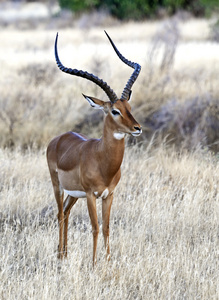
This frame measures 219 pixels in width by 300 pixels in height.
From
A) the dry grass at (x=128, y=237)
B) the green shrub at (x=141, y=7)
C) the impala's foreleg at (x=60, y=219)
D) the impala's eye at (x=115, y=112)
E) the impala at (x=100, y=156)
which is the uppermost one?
the green shrub at (x=141, y=7)

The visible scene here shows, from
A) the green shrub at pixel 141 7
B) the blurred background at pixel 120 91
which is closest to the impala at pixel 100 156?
the blurred background at pixel 120 91

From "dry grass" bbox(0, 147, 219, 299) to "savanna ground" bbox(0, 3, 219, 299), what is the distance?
0.05ft

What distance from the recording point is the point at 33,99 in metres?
12.0

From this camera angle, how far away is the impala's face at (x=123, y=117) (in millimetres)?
4293

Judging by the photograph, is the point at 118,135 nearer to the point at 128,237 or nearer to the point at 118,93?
the point at 128,237

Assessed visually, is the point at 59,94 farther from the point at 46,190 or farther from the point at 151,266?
the point at 151,266

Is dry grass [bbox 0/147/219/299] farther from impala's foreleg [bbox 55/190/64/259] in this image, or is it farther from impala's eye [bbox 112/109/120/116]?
impala's eye [bbox 112/109/120/116]

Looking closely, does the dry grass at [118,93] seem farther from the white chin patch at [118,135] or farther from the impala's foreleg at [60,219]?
the white chin patch at [118,135]

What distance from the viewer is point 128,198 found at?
274 inches

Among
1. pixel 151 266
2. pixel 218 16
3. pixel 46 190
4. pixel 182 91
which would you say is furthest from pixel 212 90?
pixel 218 16

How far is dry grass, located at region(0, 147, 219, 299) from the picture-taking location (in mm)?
4613

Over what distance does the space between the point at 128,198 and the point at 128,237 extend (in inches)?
54.2

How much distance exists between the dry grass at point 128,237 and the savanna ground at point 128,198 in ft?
0.05

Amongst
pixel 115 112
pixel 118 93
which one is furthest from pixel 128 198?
pixel 118 93
